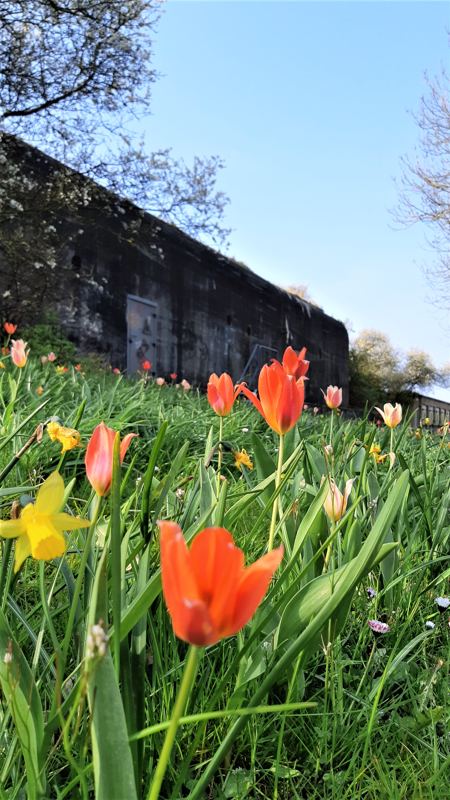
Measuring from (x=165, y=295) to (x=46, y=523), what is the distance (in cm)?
1088

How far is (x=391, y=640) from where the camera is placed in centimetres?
104

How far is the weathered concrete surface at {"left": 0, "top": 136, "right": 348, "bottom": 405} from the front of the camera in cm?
909

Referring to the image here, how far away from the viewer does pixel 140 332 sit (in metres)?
10.3

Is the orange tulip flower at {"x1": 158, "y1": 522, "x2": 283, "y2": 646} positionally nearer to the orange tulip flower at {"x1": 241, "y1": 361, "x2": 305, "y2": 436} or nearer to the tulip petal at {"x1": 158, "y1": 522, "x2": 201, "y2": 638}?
the tulip petal at {"x1": 158, "y1": 522, "x2": 201, "y2": 638}

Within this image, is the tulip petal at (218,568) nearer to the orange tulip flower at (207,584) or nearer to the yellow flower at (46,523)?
the orange tulip flower at (207,584)

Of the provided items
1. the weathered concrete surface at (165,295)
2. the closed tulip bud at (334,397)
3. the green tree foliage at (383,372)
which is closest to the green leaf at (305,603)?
the closed tulip bud at (334,397)

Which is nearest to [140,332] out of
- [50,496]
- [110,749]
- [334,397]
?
[334,397]

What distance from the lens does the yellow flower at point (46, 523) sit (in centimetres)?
51

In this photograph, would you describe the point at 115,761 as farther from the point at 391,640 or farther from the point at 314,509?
the point at 391,640

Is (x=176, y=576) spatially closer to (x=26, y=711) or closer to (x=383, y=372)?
(x=26, y=711)

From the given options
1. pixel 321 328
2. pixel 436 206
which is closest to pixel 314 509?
pixel 436 206

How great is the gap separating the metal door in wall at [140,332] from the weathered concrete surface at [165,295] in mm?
A: 94

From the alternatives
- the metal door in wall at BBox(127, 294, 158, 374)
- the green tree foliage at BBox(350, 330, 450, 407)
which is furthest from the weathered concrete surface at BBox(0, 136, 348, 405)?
the green tree foliage at BBox(350, 330, 450, 407)

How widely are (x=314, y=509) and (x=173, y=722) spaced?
1.86 feet
